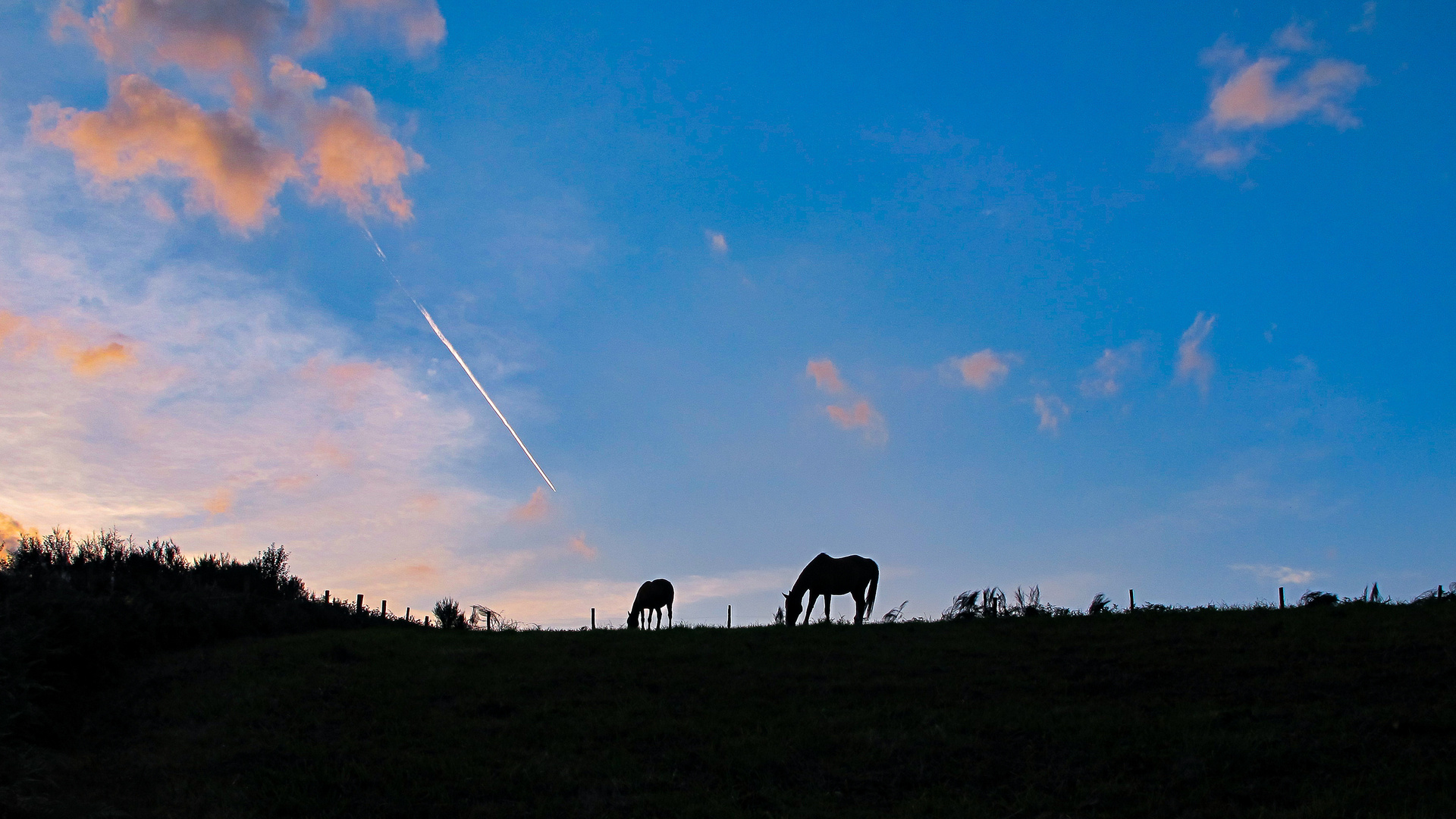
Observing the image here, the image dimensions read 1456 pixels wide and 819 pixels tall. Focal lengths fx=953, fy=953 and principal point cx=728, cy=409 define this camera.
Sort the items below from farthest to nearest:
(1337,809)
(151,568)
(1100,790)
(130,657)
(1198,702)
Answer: (151,568)
(130,657)
(1198,702)
(1100,790)
(1337,809)

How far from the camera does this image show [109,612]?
21.9 metres

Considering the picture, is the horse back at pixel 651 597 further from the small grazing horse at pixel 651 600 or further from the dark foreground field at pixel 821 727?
the dark foreground field at pixel 821 727

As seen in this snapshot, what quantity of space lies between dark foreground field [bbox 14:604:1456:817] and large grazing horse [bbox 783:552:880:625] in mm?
8500

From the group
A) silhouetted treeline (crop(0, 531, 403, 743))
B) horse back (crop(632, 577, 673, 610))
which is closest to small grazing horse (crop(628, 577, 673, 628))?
horse back (crop(632, 577, 673, 610))

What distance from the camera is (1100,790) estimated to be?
40.0 feet

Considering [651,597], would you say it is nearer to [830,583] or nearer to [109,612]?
[830,583]

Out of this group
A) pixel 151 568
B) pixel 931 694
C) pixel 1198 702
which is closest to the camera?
pixel 1198 702

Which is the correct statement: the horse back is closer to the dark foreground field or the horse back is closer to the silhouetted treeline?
the silhouetted treeline

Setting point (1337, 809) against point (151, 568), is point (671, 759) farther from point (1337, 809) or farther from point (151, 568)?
point (151, 568)

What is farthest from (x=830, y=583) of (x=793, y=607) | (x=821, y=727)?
(x=821, y=727)

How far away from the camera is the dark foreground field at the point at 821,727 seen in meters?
12.5

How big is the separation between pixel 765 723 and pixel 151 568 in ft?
75.8

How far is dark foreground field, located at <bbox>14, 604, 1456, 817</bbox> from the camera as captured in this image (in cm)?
1246

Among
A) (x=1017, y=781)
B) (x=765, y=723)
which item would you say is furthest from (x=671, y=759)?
(x=1017, y=781)
